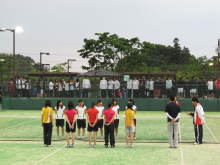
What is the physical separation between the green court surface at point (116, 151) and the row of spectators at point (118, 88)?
41.7 ft

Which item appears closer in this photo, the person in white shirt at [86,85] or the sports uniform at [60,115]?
the sports uniform at [60,115]

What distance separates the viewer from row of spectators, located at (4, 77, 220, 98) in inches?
1560

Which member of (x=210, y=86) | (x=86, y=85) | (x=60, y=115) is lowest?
(x=60, y=115)

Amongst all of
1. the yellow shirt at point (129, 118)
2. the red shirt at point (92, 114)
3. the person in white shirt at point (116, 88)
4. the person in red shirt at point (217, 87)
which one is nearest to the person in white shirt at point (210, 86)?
the person in red shirt at point (217, 87)

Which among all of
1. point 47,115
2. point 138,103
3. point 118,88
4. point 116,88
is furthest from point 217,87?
point 47,115

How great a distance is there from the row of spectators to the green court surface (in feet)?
41.7

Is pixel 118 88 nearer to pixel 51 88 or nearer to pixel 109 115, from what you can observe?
pixel 51 88

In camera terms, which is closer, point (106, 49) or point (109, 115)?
point (109, 115)

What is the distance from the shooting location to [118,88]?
132 feet

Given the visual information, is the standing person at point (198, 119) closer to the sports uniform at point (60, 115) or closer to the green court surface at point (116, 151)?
the green court surface at point (116, 151)

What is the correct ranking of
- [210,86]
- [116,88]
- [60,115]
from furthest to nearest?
[116,88]
[210,86]
[60,115]

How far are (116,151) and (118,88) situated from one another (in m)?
22.6

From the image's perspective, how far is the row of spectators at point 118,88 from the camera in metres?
39.6

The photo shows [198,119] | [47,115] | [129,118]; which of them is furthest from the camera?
[198,119]
